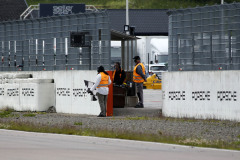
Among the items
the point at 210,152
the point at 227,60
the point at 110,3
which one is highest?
the point at 110,3

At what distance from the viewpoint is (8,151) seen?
38.6ft

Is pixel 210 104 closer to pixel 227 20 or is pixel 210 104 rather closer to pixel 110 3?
pixel 227 20

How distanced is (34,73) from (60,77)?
1.78 meters

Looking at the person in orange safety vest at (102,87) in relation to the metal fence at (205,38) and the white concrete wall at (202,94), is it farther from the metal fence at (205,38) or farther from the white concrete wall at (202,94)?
the metal fence at (205,38)

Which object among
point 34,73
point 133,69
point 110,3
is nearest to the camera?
point 34,73

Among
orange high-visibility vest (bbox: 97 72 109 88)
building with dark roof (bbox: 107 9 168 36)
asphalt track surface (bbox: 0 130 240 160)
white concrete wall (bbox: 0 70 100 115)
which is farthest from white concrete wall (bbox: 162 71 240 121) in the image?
building with dark roof (bbox: 107 9 168 36)

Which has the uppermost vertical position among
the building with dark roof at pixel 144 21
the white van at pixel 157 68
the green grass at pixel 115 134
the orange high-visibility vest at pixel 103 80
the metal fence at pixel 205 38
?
the building with dark roof at pixel 144 21

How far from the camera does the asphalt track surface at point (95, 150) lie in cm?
1084

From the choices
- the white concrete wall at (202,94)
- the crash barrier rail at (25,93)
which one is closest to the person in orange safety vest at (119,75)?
the crash barrier rail at (25,93)

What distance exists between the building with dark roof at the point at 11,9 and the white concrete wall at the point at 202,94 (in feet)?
134

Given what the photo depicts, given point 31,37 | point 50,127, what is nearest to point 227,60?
point 50,127

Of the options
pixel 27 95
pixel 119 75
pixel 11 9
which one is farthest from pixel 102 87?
pixel 11 9

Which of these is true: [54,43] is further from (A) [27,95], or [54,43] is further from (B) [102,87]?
(B) [102,87]

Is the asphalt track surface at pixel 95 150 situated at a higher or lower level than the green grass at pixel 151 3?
lower
